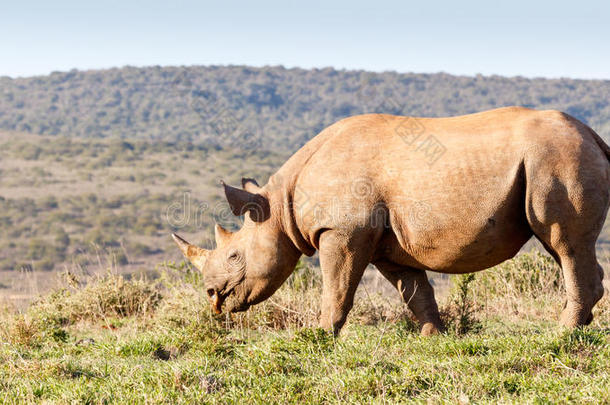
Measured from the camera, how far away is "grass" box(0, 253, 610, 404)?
4.83 meters

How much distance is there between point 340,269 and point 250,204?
4.15 ft

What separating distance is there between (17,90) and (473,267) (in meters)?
141

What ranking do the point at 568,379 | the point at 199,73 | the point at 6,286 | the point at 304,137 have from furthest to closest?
the point at 199,73 < the point at 304,137 < the point at 6,286 < the point at 568,379

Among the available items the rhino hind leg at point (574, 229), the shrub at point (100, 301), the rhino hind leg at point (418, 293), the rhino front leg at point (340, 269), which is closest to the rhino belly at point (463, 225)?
the rhino hind leg at point (574, 229)

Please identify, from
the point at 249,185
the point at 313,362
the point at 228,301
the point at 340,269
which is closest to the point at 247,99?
the point at 249,185

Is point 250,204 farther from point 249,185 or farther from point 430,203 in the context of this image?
point 430,203

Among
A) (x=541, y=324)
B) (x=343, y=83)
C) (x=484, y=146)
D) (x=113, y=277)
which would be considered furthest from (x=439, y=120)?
(x=343, y=83)

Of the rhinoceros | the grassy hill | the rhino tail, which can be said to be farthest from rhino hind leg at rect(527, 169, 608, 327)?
the rhino tail

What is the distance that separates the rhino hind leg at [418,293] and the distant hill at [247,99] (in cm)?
8917

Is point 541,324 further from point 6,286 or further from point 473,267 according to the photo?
point 6,286

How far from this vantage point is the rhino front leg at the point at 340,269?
6.48m

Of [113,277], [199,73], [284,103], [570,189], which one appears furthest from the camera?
[199,73]

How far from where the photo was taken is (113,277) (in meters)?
10.4

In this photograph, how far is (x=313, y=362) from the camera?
5598 millimetres
